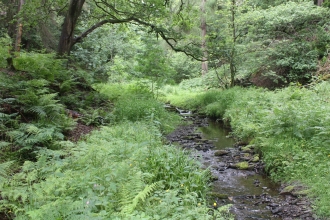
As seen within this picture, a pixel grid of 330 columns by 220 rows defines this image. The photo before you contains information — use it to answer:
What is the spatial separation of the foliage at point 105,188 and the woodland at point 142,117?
0.07 feet

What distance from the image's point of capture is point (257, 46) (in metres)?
16.0

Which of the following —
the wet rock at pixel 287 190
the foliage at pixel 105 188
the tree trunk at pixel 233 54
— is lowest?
the wet rock at pixel 287 190

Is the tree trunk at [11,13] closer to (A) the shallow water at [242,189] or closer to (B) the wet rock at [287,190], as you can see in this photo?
(A) the shallow water at [242,189]

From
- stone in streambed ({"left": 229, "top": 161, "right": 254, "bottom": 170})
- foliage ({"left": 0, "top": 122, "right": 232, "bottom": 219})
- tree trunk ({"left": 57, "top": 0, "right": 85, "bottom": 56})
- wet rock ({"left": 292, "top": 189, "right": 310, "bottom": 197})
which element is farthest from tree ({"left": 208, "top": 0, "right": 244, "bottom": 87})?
foliage ({"left": 0, "top": 122, "right": 232, "bottom": 219})

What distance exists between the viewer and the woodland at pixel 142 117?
136 inches

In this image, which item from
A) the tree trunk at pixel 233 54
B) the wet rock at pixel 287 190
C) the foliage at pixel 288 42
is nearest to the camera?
the wet rock at pixel 287 190

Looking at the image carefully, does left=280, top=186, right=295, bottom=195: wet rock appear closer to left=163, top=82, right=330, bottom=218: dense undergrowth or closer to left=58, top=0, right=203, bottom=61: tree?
left=163, top=82, right=330, bottom=218: dense undergrowth

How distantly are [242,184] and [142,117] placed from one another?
4.75m

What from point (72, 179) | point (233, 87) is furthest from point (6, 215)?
point (233, 87)

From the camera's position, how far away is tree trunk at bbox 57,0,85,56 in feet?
36.3

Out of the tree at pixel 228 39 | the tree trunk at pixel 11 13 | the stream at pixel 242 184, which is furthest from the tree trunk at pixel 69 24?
the tree at pixel 228 39

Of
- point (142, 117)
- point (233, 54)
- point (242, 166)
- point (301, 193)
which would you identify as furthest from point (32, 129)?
point (233, 54)

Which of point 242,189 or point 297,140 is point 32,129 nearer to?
point 242,189

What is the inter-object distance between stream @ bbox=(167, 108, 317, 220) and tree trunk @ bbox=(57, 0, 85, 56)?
6.07 meters
